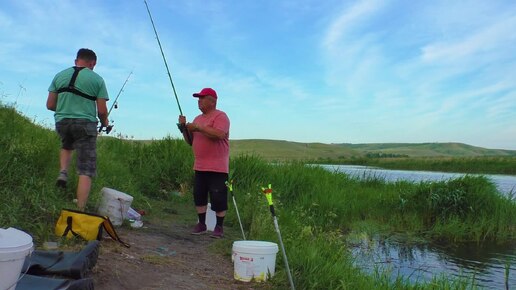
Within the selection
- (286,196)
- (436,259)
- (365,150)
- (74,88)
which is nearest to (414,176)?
(286,196)

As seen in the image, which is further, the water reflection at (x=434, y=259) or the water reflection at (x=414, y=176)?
the water reflection at (x=414, y=176)

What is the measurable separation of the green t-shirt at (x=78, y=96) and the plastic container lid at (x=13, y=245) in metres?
2.75

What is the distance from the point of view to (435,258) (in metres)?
8.27

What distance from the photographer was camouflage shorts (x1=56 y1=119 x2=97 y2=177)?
5266 mm

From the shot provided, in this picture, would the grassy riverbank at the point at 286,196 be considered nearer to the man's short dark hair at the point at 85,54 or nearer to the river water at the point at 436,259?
the river water at the point at 436,259

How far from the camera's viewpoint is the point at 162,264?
15.1 ft

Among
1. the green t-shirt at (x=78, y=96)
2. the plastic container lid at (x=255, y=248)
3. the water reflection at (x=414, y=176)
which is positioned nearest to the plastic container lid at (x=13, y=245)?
the plastic container lid at (x=255, y=248)

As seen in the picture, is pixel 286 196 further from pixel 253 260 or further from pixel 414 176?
pixel 414 176

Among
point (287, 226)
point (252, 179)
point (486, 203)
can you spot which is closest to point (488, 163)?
point (486, 203)

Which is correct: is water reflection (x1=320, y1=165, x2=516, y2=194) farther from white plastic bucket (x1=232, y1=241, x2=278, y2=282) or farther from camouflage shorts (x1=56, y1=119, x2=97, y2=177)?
camouflage shorts (x1=56, y1=119, x2=97, y2=177)

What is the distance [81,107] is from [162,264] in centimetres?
199

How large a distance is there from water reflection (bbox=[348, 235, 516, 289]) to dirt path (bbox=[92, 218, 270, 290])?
2.30 m

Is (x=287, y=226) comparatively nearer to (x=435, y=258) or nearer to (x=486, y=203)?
(x=435, y=258)

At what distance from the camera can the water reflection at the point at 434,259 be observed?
6816 mm
